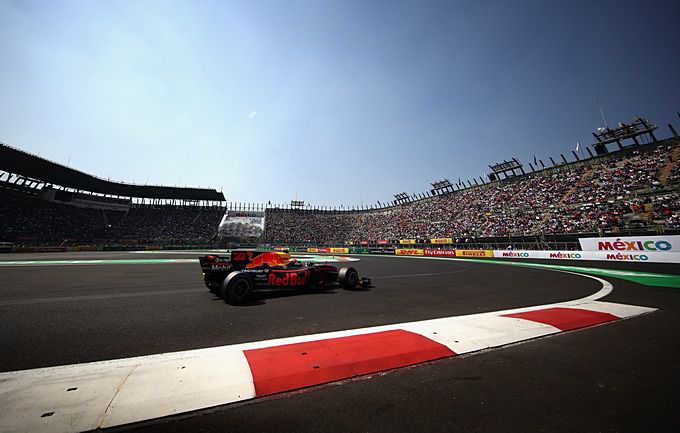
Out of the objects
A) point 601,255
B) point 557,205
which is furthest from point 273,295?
point 557,205

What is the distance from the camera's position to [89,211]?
5141 centimetres

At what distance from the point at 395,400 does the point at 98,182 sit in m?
65.6

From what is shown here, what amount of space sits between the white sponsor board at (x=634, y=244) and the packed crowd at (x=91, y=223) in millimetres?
54895

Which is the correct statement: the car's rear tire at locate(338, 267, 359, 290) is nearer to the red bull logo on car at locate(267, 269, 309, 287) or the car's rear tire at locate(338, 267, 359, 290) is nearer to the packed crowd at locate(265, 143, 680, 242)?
the red bull logo on car at locate(267, 269, 309, 287)

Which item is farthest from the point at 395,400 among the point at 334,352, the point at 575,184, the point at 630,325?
the point at 575,184

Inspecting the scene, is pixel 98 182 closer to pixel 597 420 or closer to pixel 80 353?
pixel 80 353

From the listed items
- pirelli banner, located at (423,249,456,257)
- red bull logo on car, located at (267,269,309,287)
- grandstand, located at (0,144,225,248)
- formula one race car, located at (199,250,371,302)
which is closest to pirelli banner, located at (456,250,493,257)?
pirelli banner, located at (423,249,456,257)

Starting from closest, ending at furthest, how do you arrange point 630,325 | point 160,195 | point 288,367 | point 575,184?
point 288,367 → point 630,325 → point 575,184 → point 160,195

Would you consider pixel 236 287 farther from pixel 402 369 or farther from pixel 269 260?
pixel 402 369

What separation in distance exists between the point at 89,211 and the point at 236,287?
63.7 m

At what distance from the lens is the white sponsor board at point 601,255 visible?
51.1 ft

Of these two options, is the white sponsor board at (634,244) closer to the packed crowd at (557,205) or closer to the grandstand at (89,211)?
the packed crowd at (557,205)

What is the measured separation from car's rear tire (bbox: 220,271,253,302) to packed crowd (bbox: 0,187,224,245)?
4958cm

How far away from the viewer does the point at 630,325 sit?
448 cm
